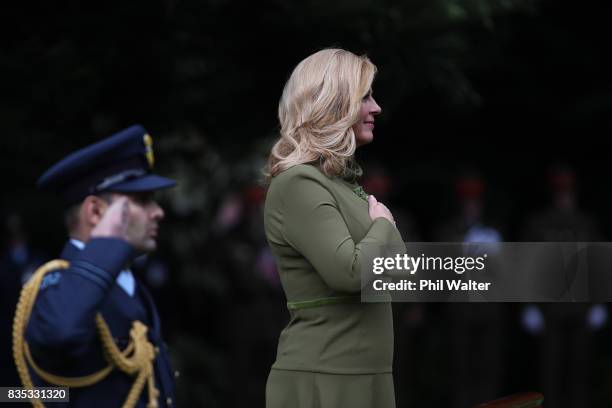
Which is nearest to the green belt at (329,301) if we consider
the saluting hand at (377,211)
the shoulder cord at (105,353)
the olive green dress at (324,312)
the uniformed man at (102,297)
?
the olive green dress at (324,312)

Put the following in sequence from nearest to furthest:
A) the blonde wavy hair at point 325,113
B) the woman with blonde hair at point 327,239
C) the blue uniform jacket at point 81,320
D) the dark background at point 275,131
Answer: the blue uniform jacket at point 81,320 < the woman with blonde hair at point 327,239 < the blonde wavy hair at point 325,113 < the dark background at point 275,131

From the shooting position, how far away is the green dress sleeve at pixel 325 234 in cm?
324

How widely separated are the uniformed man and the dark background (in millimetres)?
2681

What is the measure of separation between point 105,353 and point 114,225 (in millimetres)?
461

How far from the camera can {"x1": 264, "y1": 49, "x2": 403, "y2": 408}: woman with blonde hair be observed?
131 inches

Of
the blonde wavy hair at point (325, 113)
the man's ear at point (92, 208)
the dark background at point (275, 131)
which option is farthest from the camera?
the dark background at point (275, 131)

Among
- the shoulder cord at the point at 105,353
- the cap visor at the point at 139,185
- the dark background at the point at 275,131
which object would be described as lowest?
the shoulder cord at the point at 105,353

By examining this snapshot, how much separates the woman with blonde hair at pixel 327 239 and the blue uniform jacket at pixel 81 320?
47 centimetres

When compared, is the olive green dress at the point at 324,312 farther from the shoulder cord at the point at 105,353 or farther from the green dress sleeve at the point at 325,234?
the shoulder cord at the point at 105,353

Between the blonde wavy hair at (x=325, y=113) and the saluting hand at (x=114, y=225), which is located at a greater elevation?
the blonde wavy hair at (x=325, y=113)

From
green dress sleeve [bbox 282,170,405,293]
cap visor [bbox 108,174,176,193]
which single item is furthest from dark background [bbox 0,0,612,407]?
green dress sleeve [bbox 282,170,405,293]

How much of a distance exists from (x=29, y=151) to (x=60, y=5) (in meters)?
0.82

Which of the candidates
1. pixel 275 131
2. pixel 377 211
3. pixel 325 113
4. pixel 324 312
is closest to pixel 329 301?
pixel 324 312

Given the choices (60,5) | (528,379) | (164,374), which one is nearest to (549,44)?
(528,379)
